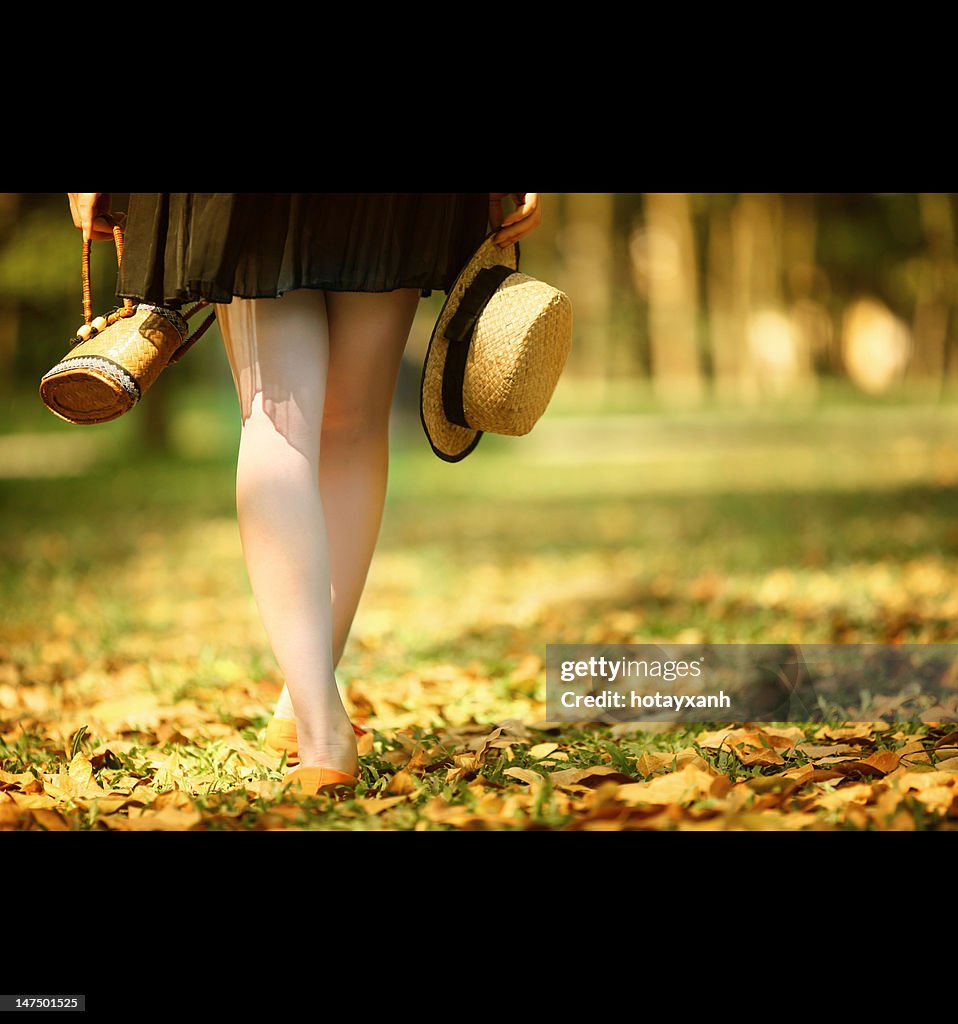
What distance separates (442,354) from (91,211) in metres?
0.68

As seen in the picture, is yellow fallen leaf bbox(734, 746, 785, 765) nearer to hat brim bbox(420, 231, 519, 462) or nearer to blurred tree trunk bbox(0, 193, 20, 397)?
hat brim bbox(420, 231, 519, 462)

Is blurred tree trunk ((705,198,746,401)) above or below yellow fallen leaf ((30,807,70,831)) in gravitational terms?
above

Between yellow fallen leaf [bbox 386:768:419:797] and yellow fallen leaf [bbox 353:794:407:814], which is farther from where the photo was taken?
yellow fallen leaf [bbox 386:768:419:797]

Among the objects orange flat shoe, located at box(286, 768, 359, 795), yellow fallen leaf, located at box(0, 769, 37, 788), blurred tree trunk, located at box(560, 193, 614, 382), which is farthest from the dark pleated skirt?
blurred tree trunk, located at box(560, 193, 614, 382)

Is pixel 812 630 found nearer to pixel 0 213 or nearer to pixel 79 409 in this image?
pixel 79 409

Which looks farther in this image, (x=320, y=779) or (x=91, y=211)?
(x=91, y=211)

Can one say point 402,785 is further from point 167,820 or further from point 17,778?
point 17,778

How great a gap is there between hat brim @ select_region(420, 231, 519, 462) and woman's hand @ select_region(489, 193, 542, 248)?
0.07 ft

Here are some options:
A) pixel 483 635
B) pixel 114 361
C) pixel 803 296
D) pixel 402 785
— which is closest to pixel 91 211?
pixel 114 361

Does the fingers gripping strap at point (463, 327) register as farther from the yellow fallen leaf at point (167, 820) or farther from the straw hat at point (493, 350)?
the yellow fallen leaf at point (167, 820)

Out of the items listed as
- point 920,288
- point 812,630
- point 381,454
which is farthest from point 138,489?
point 920,288

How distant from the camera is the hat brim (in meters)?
2.15

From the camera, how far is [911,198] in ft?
51.6

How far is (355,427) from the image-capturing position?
2287 millimetres
